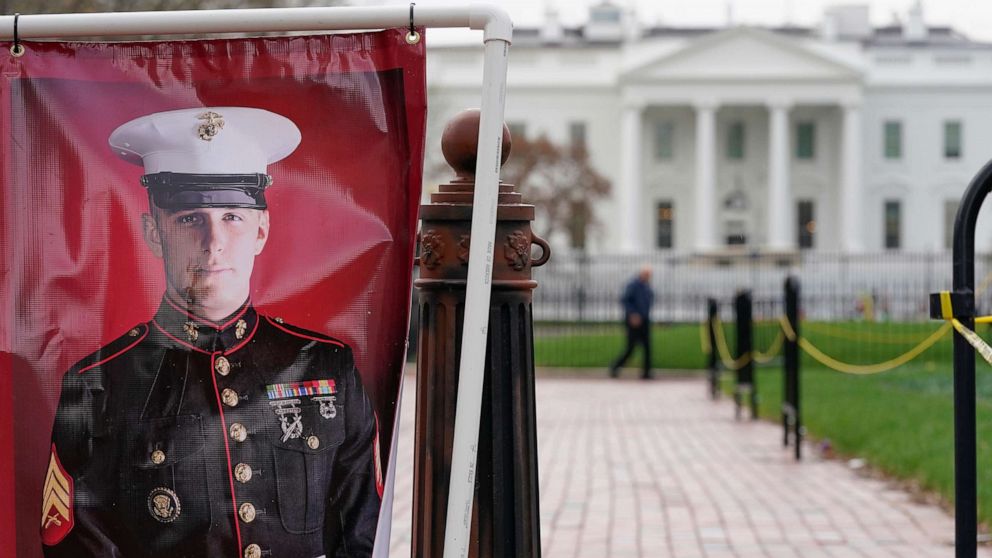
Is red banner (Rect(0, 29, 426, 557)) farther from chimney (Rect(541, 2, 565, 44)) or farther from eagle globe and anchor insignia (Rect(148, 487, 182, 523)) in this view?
chimney (Rect(541, 2, 565, 44))

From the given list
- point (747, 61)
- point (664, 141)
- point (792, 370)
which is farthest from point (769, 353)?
point (664, 141)

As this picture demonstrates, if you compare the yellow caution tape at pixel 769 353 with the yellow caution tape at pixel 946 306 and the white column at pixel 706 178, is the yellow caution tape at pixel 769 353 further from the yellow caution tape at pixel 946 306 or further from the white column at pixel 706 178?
the white column at pixel 706 178

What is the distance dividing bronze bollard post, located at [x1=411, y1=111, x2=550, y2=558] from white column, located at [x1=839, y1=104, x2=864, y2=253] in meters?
67.9

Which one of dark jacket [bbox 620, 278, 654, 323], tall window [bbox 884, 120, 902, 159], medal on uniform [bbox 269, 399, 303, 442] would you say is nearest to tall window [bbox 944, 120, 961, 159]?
tall window [bbox 884, 120, 902, 159]

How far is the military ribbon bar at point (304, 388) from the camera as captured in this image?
101 inches

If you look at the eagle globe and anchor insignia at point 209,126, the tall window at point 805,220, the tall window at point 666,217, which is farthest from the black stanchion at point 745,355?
the tall window at point 805,220

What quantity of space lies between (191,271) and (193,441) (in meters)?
0.33

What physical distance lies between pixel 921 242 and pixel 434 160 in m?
32.8

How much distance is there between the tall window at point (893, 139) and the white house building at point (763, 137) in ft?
0.26

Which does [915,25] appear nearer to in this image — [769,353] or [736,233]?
[736,233]

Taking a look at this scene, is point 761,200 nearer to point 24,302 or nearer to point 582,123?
point 582,123

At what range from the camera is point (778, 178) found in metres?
68.1

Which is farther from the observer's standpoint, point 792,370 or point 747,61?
point 747,61

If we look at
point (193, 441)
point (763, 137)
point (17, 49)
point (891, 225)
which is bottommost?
point (193, 441)
